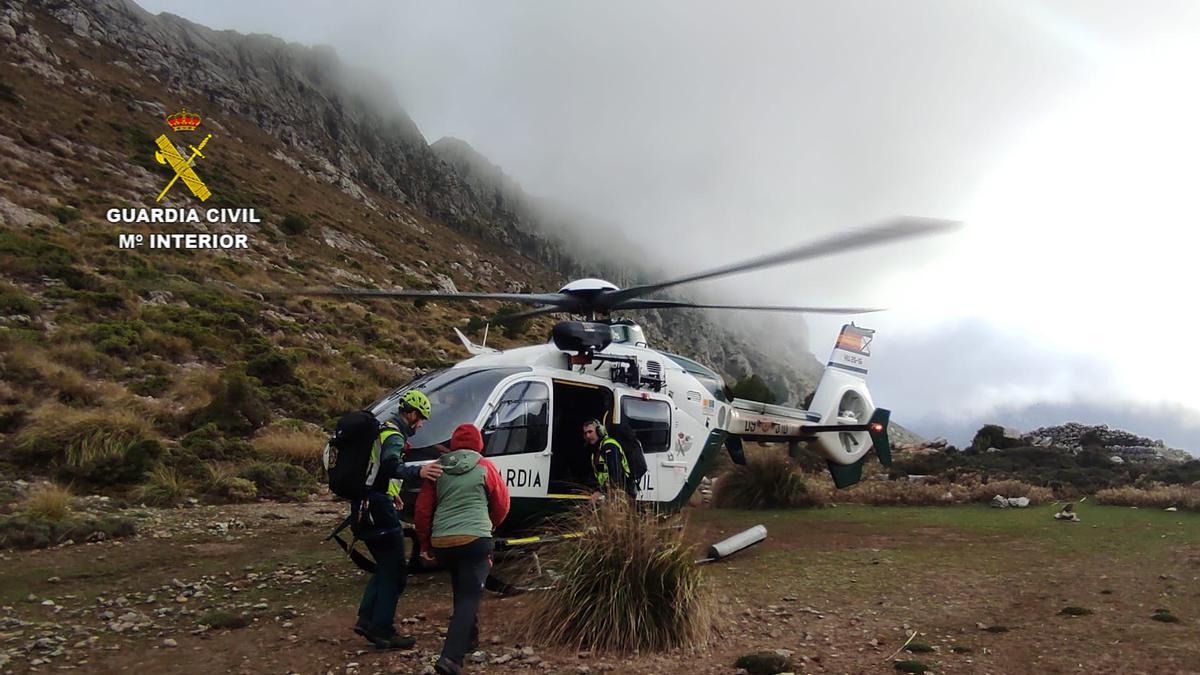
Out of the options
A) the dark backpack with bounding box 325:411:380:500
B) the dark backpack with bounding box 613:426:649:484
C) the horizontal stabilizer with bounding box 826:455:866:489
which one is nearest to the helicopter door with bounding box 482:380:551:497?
the dark backpack with bounding box 613:426:649:484

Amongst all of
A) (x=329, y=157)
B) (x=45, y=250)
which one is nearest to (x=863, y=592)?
(x=45, y=250)

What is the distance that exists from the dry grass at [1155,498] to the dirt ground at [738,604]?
1.82m

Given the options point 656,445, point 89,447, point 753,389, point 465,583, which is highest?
point 753,389

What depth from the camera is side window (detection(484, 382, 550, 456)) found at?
7.22 meters

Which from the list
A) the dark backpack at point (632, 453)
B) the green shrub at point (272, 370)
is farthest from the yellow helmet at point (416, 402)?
the green shrub at point (272, 370)

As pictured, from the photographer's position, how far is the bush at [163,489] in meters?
10.4

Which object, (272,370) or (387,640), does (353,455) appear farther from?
(272,370)

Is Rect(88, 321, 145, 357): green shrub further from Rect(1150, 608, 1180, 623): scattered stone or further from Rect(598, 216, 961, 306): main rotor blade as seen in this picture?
Rect(1150, 608, 1180, 623): scattered stone

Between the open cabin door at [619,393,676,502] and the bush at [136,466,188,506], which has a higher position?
the open cabin door at [619,393,676,502]

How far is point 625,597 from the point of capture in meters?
5.02

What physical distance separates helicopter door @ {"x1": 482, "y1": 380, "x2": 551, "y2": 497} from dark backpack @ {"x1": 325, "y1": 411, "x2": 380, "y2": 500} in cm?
197

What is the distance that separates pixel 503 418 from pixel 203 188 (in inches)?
1502

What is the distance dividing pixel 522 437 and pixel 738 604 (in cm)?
276

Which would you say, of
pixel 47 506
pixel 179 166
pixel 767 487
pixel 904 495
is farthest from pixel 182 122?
pixel 904 495
